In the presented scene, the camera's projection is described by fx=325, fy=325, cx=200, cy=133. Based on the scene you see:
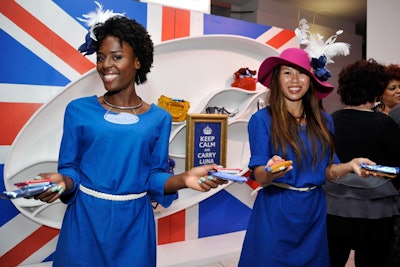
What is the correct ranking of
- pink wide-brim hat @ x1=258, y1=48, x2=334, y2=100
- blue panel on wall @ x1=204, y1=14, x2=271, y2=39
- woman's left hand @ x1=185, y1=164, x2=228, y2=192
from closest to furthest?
woman's left hand @ x1=185, y1=164, x2=228, y2=192 → pink wide-brim hat @ x1=258, y1=48, x2=334, y2=100 → blue panel on wall @ x1=204, y1=14, x2=271, y2=39

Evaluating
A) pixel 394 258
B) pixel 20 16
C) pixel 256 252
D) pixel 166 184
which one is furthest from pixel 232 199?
pixel 20 16

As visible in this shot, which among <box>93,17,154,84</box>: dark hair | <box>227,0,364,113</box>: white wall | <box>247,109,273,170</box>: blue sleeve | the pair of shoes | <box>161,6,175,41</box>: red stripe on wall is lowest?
<box>247,109,273,170</box>: blue sleeve

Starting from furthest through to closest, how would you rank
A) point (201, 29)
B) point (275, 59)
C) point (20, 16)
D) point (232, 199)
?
point (232, 199) < point (201, 29) < point (20, 16) < point (275, 59)

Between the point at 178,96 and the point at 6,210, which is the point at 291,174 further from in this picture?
the point at 6,210

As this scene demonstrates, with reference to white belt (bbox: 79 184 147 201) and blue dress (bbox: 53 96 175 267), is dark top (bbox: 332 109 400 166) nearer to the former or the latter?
blue dress (bbox: 53 96 175 267)

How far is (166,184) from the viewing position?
116 cm

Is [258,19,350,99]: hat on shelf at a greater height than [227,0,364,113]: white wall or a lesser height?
lesser

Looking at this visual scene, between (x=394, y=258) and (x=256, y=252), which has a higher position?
(x=256, y=252)

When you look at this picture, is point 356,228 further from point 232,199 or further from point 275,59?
point 232,199

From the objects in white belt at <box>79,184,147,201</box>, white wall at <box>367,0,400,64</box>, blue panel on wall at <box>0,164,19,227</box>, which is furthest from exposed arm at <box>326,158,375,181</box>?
white wall at <box>367,0,400,64</box>

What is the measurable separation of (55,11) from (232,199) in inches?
82.4

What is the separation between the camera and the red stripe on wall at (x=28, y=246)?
2.17m

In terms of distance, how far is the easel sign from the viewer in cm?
253

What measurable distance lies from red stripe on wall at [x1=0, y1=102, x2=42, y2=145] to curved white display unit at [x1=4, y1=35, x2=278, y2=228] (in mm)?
87
